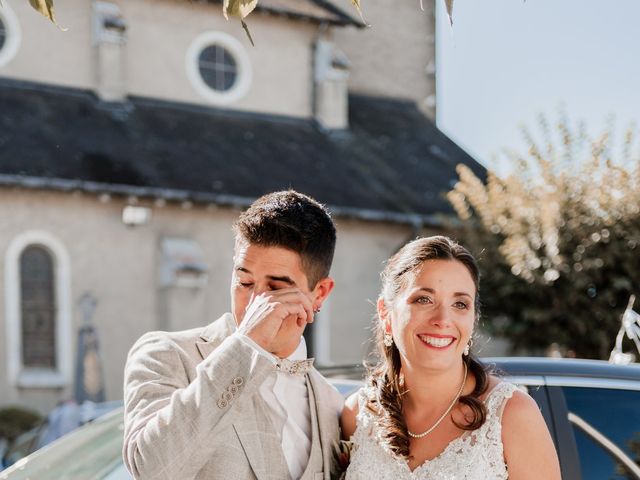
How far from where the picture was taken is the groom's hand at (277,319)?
216cm

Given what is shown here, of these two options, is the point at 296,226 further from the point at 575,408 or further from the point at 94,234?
the point at 94,234

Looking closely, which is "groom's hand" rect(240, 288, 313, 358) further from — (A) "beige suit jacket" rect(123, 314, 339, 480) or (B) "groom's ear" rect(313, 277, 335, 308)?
(B) "groom's ear" rect(313, 277, 335, 308)

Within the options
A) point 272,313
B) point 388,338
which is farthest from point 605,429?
point 272,313

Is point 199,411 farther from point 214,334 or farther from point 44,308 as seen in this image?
point 44,308

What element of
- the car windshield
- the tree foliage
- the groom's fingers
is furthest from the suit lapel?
the tree foliage

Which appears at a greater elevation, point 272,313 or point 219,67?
point 219,67

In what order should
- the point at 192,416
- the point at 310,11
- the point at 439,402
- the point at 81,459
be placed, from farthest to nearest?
the point at 310,11
the point at 81,459
the point at 439,402
the point at 192,416

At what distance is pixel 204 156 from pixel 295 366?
14.6 metres

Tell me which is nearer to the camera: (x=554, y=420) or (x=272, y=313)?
(x=272, y=313)

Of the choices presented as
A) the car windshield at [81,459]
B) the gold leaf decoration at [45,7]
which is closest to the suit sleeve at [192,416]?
the gold leaf decoration at [45,7]

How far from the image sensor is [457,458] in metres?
2.74

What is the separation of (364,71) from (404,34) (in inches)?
73.5

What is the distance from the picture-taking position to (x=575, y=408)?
3406mm

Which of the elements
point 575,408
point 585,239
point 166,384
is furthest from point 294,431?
point 585,239
